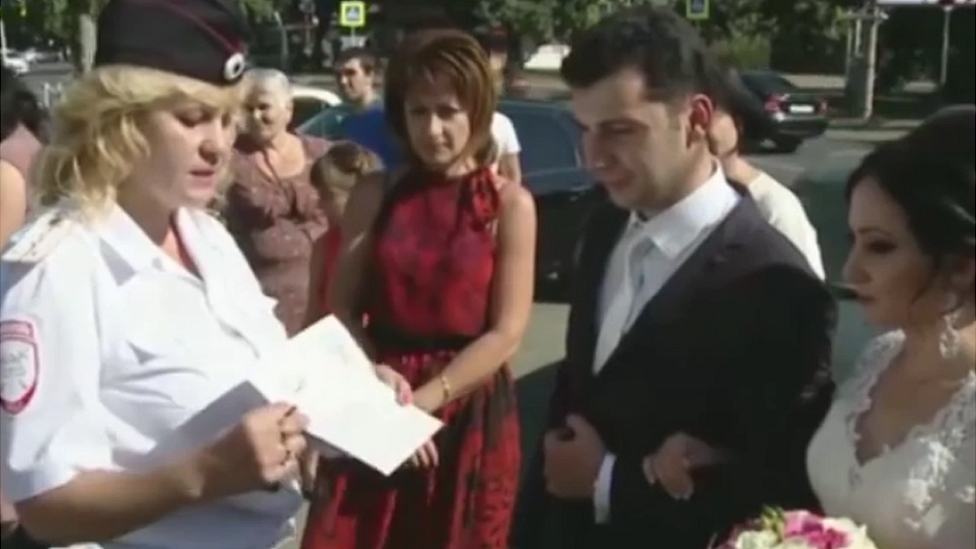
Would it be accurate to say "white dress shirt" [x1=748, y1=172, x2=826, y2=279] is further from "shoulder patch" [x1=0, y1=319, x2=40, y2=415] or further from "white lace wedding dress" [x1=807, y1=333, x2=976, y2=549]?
"shoulder patch" [x1=0, y1=319, x2=40, y2=415]

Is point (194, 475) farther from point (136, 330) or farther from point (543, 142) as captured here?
point (543, 142)

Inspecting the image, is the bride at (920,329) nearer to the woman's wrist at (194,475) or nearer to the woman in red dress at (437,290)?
the woman's wrist at (194,475)

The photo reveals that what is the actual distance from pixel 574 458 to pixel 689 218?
0.45 meters

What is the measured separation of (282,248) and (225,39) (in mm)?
3700

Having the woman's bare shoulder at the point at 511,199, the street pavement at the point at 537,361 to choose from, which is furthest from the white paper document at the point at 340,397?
the street pavement at the point at 537,361

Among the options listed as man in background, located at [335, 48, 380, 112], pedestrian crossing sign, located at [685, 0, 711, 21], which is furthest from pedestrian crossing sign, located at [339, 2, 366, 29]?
man in background, located at [335, 48, 380, 112]

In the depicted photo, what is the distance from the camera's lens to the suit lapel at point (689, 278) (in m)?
2.85

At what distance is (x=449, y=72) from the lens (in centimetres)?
423

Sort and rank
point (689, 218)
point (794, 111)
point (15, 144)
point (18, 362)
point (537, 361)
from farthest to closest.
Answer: point (794, 111) → point (537, 361) → point (15, 144) → point (689, 218) → point (18, 362)

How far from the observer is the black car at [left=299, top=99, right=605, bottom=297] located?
13.2 metres

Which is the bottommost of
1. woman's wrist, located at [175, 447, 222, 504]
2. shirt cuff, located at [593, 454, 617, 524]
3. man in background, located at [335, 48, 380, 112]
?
man in background, located at [335, 48, 380, 112]

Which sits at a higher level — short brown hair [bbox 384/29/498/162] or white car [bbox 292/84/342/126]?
short brown hair [bbox 384/29/498/162]

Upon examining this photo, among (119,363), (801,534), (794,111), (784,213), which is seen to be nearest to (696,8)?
(794,111)

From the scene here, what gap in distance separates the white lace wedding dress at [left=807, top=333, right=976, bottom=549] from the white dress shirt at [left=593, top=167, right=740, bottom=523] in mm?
476
